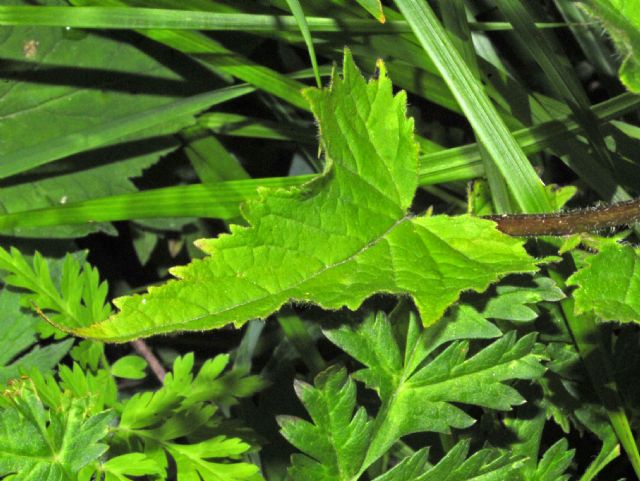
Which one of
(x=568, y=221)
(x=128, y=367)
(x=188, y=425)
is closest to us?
(x=568, y=221)

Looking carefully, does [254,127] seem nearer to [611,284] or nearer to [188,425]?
[188,425]

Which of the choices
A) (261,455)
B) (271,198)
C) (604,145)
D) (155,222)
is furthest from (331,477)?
(155,222)

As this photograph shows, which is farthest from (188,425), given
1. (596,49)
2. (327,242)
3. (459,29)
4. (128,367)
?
(596,49)

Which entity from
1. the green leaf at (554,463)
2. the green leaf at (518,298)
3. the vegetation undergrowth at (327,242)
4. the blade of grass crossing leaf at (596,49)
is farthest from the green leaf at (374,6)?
the green leaf at (554,463)

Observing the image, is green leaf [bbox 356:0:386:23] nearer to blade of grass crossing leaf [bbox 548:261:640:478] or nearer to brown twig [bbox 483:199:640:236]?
brown twig [bbox 483:199:640:236]

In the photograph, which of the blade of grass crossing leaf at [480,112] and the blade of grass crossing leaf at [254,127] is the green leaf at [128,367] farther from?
the blade of grass crossing leaf at [480,112]

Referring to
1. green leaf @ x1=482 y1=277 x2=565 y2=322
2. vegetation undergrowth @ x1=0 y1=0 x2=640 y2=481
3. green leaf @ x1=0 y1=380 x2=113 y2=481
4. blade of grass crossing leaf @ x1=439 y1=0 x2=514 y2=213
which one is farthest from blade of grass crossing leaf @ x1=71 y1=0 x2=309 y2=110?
green leaf @ x1=0 y1=380 x2=113 y2=481
